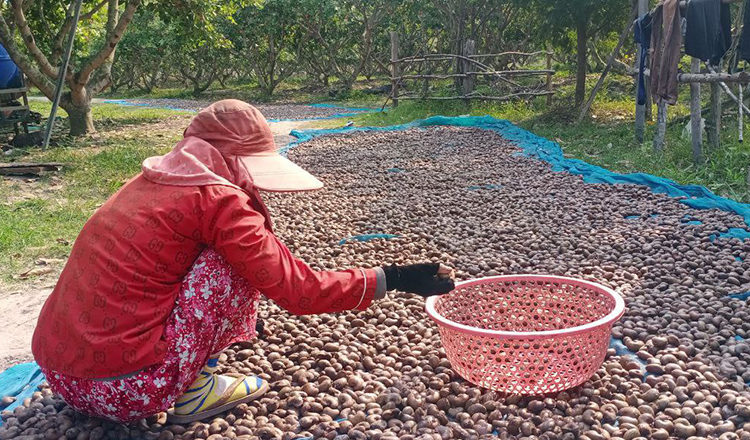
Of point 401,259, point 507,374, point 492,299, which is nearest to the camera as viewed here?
point 507,374

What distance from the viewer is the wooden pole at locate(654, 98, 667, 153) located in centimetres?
669

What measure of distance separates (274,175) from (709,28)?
508cm

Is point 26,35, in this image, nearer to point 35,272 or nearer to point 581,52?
point 35,272

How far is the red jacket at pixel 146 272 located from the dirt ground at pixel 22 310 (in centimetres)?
116

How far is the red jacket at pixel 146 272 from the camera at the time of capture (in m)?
2.00

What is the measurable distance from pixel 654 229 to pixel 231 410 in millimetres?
3057

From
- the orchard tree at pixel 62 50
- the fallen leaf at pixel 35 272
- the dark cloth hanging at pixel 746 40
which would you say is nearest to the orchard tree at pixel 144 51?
the orchard tree at pixel 62 50

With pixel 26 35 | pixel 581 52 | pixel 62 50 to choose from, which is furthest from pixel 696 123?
pixel 62 50

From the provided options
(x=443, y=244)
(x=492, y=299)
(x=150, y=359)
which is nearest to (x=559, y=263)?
(x=443, y=244)

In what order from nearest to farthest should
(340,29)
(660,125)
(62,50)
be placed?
(660,125) → (62,50) → (340,29)

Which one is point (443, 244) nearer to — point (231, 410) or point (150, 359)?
point (231, 410)

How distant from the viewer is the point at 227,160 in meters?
2.15

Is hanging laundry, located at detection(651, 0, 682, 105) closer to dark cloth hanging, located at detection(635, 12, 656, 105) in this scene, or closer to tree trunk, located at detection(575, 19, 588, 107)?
dark cloth hanging, located at detection(635, 12, 656, 105)

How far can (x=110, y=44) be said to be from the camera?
9414 mm
